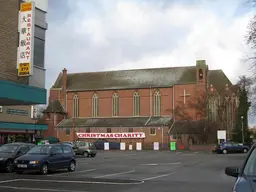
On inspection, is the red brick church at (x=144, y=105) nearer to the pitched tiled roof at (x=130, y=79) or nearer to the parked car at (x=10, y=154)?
the pitched tiled roof at (x=130, y=79)

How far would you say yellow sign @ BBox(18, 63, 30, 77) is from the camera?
2038cm

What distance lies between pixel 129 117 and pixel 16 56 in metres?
64.2

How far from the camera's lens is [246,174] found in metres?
6.72

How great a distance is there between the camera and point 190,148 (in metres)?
68.4

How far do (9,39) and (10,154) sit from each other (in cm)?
611

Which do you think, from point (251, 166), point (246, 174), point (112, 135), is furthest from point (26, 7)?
point (112, 135)

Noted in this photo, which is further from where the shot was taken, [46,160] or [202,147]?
[202,147]

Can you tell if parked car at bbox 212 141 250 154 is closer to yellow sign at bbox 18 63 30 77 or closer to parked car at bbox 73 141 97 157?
parked car at bbox 73 141 97 157

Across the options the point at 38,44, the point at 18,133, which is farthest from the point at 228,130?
the point at 38,44

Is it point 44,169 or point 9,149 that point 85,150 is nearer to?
point 9,149

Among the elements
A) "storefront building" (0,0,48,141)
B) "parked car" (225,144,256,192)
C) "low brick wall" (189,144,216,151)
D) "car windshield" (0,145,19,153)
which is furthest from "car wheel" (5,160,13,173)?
"low brick wall" (189,144,216,151)

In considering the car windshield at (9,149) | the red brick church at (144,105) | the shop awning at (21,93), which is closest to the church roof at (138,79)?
the red brick church at (144,105)

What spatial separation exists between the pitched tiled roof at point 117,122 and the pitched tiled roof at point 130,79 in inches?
287

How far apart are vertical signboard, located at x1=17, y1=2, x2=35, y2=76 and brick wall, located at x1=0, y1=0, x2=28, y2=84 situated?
0.26 metres
